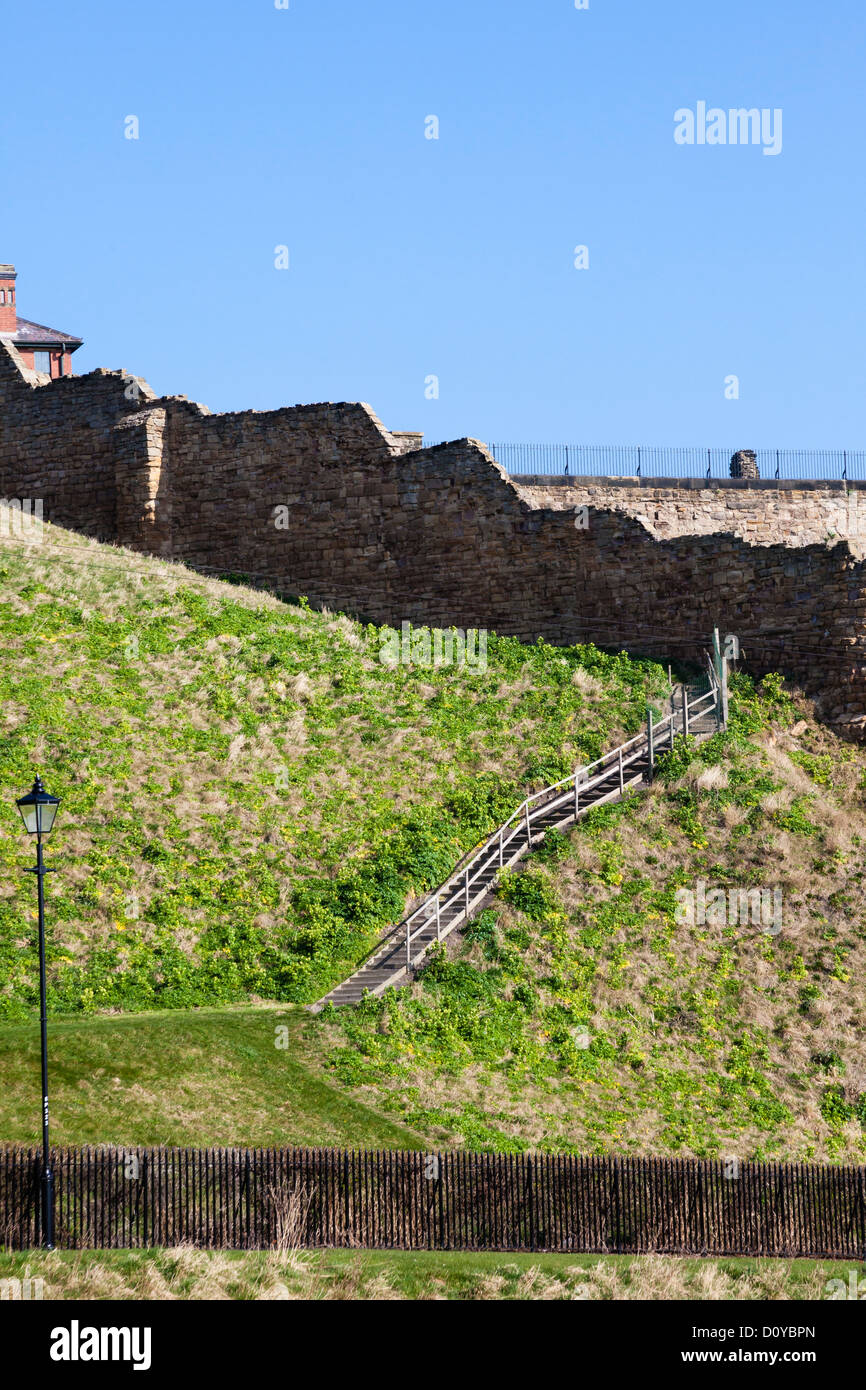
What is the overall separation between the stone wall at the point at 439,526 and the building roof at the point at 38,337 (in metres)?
12.0

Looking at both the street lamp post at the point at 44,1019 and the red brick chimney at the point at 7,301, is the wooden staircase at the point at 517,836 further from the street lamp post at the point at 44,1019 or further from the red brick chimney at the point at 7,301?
the red brick chimney at the point at 7,301

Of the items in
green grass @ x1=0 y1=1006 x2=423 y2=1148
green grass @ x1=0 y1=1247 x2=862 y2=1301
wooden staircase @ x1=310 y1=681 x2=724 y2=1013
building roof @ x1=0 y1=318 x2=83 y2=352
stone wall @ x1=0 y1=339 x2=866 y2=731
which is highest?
building roof @ x1=0 y1=318 x2=83 y2=352

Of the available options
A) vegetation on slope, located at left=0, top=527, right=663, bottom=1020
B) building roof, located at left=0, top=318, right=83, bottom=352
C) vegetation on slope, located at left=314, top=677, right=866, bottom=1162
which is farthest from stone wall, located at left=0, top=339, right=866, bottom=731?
building roof, located at left=0, top=318, right=83, bottom=352

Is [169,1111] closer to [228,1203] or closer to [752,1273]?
[228,1203]

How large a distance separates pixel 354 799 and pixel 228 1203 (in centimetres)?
1154

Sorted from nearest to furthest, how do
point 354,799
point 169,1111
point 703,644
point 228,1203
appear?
1. point 228,1203
2. point 169,1111
3. point 354,799
4. point 703,644

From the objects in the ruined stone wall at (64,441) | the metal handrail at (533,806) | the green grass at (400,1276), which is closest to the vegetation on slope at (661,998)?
the metal handrail at (533,806)

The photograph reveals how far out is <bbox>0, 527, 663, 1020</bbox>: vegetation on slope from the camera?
973 inches

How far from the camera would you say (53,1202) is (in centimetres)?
1784

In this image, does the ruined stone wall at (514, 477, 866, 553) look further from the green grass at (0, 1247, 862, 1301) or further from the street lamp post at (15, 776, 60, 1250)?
the green grass at (0, 1247, 862, 1301)

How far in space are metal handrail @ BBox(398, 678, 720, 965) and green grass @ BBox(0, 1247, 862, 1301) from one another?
742 centimetres

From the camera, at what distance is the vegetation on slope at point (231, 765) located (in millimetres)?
24719

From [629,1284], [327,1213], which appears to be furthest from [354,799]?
[629,1284]

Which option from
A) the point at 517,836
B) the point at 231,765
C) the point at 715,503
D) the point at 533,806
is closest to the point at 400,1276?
the point at 517,836
